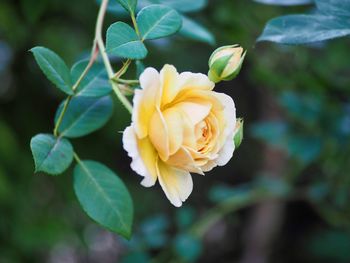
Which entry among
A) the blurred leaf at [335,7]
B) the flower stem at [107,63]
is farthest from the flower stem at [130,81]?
the blurred leaf at [335,7]

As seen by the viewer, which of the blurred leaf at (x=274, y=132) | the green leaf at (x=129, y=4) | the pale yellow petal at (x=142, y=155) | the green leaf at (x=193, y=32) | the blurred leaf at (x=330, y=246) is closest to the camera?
the pale yellow petal at (x=142, y=155)

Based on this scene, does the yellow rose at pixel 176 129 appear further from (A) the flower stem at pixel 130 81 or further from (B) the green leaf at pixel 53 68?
(B) the green leaf at pixel 53 68

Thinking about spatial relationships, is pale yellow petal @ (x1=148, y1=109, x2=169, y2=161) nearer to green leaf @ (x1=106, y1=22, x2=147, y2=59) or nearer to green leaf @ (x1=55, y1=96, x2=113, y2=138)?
green leaf @ (x1=106, y1=22, x2=147, y2=59)

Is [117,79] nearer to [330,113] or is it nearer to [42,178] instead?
[330,113]

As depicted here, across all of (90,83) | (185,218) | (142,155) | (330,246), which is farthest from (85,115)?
(330,246)

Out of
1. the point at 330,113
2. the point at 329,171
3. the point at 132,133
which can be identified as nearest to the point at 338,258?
the point at 329,171

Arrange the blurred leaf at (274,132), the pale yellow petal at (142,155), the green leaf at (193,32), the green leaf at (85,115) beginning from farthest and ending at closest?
the blurred leaf at (274,132) < the green leaf at (193,32) < the green leaf at (85,115) < the pale yellow petal at (142,155)
